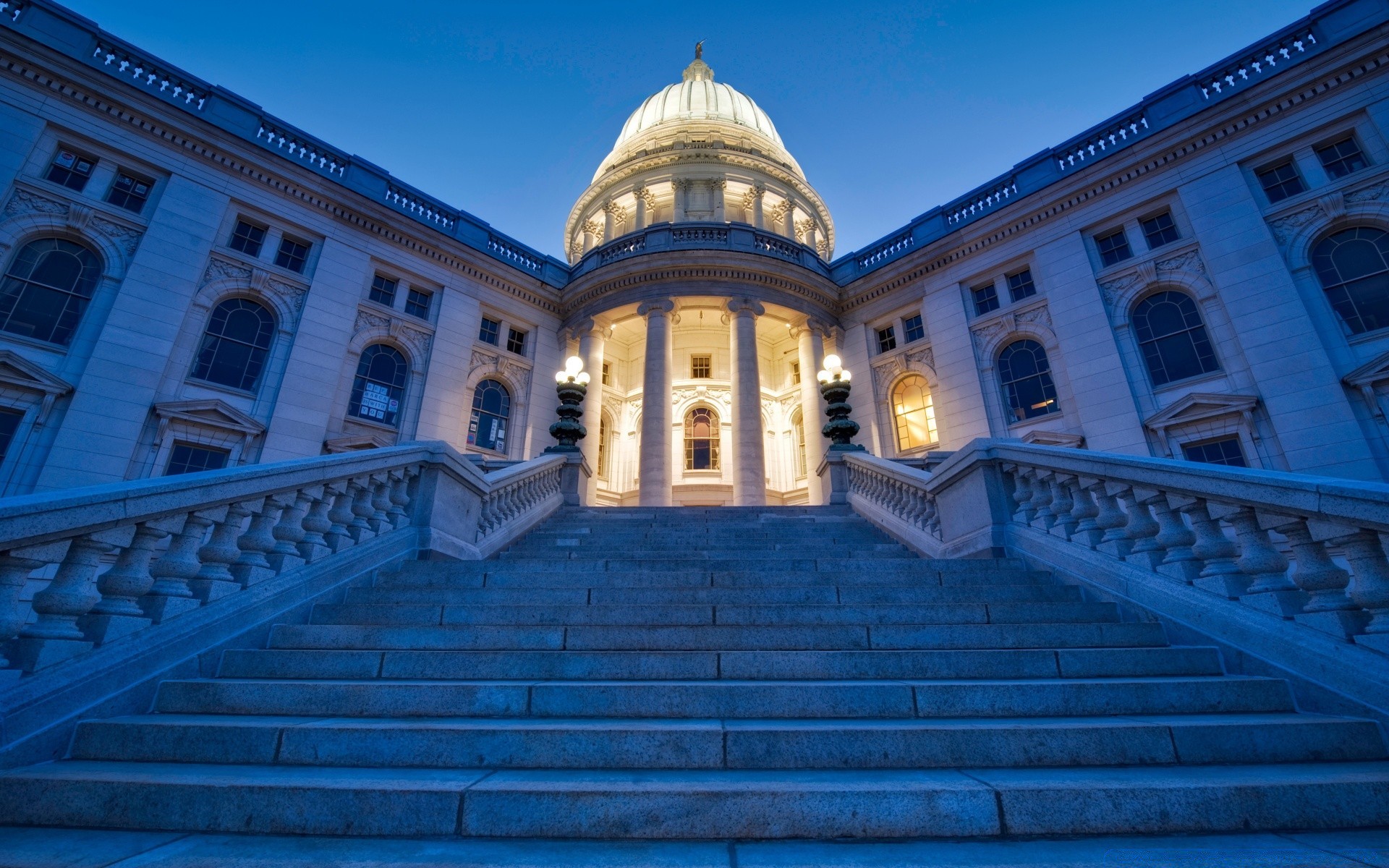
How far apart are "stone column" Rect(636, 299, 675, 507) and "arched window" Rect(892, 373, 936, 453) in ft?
29.1

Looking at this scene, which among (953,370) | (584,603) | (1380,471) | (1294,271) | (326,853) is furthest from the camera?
(953,370)

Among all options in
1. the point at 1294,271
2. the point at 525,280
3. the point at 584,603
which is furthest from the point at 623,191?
the point at 584,603

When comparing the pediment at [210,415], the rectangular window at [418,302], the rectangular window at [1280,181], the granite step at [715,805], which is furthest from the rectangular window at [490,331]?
the rectangular window at [1280,181]

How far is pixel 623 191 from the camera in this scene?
31484mm

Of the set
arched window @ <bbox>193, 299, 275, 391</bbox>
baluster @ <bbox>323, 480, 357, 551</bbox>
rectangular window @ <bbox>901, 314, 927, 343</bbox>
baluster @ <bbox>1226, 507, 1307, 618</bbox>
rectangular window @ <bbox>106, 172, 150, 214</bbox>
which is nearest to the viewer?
baluster @ <bbox>1226, 507, 1307, 618</bbox>

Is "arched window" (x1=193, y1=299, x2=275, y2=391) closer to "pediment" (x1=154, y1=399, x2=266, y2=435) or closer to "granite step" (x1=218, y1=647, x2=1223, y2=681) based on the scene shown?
"pediment" (x1=154, y1=399, x2=266, y2=435)

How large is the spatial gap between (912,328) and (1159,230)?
25.3ft

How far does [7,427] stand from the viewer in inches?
490

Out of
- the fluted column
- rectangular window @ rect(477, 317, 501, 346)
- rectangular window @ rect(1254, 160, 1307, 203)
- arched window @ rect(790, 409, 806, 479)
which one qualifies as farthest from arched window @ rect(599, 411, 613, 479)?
rectangular window @ rect(1254, 160, 1307, 203)

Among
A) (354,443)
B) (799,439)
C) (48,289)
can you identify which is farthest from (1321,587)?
(48,289)

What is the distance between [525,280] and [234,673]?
65.9ft

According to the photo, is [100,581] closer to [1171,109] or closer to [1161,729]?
[1161,729]

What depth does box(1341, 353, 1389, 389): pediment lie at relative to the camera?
41.0 feet

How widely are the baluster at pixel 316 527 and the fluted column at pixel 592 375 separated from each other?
13.4 meters
